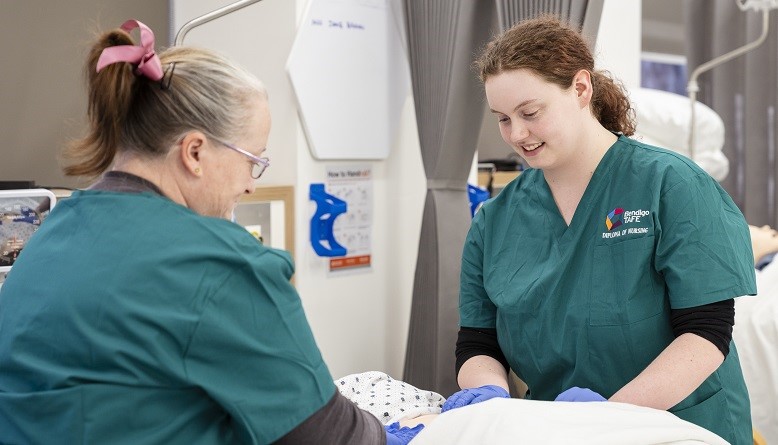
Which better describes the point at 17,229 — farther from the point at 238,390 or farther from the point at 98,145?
the point at 238,390

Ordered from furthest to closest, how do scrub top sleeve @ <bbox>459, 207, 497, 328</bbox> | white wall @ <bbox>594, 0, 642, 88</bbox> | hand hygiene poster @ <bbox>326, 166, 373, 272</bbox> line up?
white wall @ <bbox>594, 0, 642, 88</bbox> → hand hygiene poster @ <bbox>326, 166, 373, 272</bbox> → scrub top sleeve @ <bbox>459, 207, 497, 328</bbox>

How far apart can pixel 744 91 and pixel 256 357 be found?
12.8 feet

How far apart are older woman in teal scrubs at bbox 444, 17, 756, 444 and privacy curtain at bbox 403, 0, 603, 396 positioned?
1082 millimetres

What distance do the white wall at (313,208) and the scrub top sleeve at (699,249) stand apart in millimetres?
1431

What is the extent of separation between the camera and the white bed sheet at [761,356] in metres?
2.44

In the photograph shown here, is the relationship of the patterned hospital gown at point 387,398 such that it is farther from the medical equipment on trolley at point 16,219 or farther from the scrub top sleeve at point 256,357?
the medical equipment on trolley at point 16,219

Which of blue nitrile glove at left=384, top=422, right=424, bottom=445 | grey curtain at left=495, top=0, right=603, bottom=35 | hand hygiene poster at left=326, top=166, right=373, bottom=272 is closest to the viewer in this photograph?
blue nitrile glove at left=384, top=422, right=424, bottom=445

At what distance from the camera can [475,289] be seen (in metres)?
1.70

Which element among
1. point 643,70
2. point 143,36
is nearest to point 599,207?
point 143,36

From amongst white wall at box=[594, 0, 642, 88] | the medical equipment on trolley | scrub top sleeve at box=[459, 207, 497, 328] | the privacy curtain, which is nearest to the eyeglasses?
scrub top sleeve at box=[459, 207, 497, 328]

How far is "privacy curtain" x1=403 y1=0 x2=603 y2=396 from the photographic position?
2688 mm

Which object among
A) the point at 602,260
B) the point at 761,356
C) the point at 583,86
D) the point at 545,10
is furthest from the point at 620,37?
the point at 602,260

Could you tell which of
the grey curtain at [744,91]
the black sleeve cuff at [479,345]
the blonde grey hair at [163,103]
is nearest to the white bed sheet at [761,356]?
the black sleeve cuff at [479,345]

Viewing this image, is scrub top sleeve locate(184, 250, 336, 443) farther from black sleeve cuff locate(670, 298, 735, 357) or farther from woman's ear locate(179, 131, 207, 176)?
black sleeve cuff locate(670, 298, 735, 357)
